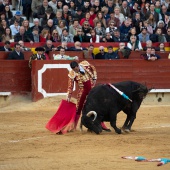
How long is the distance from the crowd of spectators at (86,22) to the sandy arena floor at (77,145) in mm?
2806

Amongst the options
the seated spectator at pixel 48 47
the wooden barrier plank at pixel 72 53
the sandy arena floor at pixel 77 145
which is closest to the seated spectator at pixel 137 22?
the wooden barrier plank at pixel 72 53

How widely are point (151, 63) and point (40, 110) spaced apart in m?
3.25

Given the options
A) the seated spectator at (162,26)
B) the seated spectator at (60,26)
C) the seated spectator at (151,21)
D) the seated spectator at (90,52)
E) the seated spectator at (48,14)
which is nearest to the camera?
the seated spectator at (90,52)

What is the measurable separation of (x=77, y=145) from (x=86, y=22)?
7358 mm

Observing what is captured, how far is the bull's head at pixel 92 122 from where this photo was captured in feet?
37.3

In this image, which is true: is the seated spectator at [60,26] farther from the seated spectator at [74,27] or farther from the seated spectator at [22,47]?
the seated spectator at [22,47]

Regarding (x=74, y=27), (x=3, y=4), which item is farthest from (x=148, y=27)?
(x=3, y=4)

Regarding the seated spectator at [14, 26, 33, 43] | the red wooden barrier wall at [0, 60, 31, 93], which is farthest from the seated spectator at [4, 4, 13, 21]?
the red wooden barrier wall at [0, 60, 31, 93]

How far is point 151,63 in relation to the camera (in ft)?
57.4

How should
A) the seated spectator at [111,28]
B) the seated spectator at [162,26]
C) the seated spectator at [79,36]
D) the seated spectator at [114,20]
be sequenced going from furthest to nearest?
1. the seated spectator at [162,26]
2. the seated spectator at [114,20]
3. the seated spectator at [111,28]
4. the seated spectator at [79,36]

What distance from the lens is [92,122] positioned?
1145 cm

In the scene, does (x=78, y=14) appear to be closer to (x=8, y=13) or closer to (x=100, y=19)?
(x=100, y=19)

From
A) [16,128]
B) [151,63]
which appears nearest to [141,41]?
[151,63]

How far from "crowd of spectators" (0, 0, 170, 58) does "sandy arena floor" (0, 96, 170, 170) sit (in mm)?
2806
